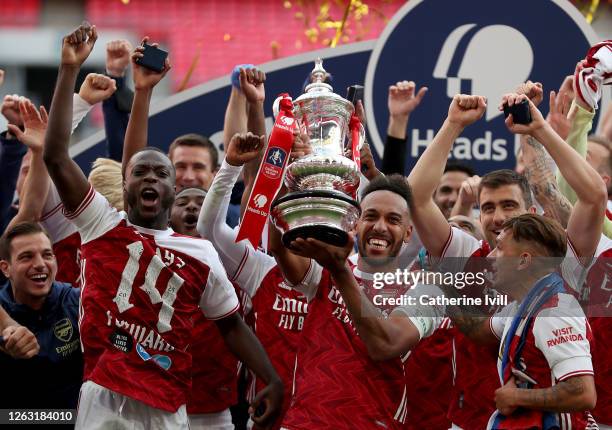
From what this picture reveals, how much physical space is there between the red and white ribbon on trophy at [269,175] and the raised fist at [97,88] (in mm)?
1206

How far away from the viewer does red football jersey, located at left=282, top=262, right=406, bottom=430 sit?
151 inches

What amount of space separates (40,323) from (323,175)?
5.69 ft

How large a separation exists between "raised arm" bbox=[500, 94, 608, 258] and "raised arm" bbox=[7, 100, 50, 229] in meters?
2.10

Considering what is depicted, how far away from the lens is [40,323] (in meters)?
4.75

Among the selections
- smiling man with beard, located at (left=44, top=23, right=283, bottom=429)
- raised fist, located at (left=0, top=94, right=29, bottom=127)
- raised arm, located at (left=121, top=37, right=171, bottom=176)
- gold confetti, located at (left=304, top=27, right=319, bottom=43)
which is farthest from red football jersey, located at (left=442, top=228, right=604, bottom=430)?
gold confetti, located at (left=304, top=27, right=319, bottom=43)

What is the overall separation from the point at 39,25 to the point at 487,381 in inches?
227

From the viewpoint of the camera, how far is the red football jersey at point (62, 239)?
5027 millimetres

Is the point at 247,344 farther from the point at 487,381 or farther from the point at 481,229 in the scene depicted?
the point at 481,229

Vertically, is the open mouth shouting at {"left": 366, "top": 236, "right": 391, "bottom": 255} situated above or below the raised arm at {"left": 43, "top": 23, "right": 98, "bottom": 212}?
below

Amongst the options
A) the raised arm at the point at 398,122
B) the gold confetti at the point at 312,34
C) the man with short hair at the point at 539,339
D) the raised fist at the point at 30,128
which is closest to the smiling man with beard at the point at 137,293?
the raised fist at the point at 30,128

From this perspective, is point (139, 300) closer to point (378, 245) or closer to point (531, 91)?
point (378, 245)

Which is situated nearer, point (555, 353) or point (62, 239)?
point (555, 353)

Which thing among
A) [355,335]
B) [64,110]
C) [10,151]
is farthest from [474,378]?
[10,151]

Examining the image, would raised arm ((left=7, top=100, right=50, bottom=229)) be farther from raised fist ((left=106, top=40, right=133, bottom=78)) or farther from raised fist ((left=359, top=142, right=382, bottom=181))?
raised fist ((left=359, top=142, right=382, bottom=181))
